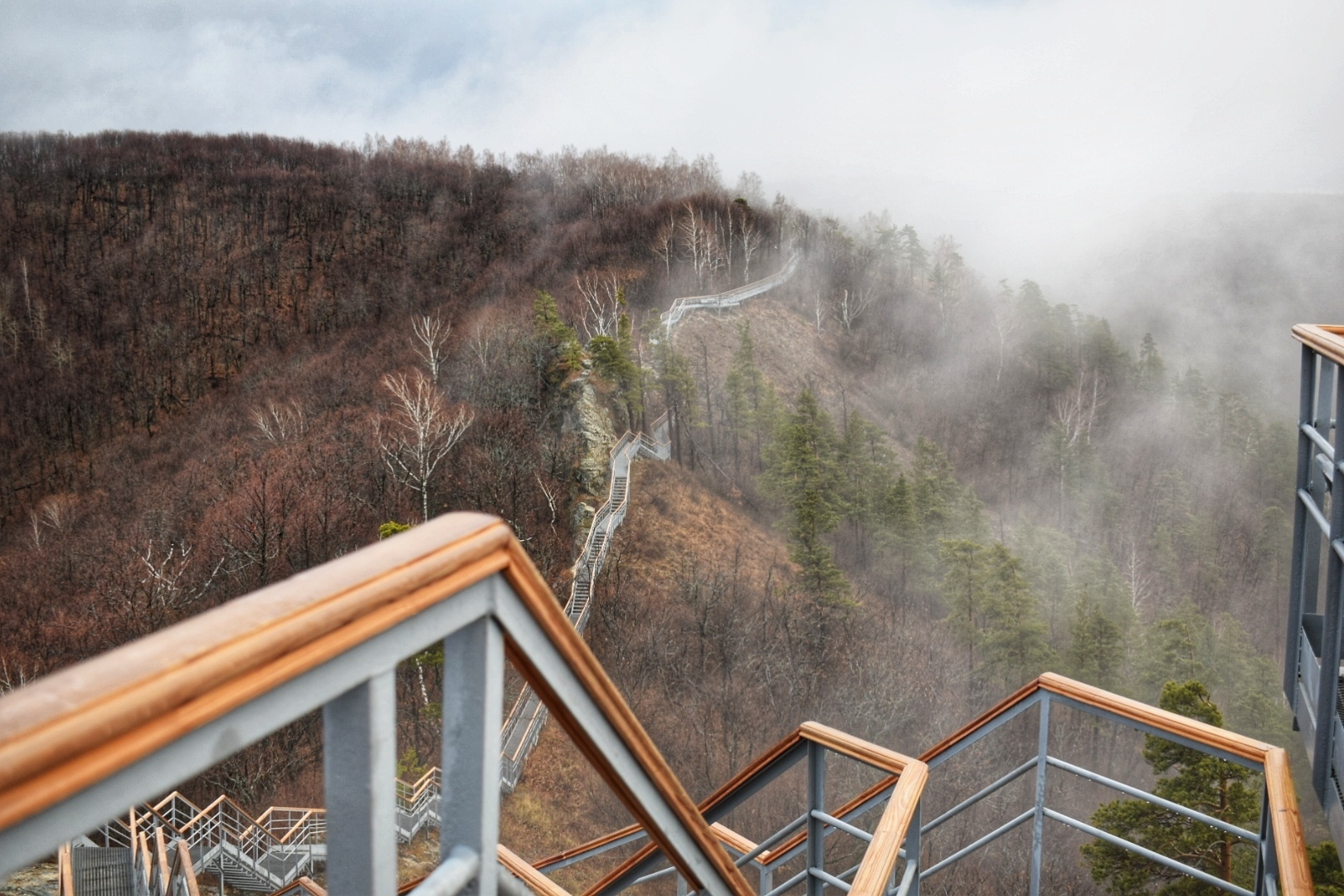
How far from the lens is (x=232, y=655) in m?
0.68

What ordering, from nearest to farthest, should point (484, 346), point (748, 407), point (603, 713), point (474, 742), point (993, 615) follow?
point (474, 742) → point (603, 713) → point (993, 615) → point (484, 346) → point (748, 407)

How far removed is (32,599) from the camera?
2750cm

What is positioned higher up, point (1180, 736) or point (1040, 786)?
point (1180, 736)

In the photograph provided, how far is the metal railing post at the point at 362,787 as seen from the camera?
0.85 meters

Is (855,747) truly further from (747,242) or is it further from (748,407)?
(747,242)

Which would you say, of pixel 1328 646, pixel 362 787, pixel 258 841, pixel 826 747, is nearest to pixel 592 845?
pixel 826 747

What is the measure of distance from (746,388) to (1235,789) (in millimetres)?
25953

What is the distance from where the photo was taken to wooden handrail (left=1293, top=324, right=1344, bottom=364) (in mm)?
2932

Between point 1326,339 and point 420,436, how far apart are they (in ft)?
81.7

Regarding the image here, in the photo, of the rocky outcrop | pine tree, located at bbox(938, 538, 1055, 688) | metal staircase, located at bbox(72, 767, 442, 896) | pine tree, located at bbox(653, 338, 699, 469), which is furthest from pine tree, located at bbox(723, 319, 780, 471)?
metal staircase, located at bbox(72, 767, 442, 896)

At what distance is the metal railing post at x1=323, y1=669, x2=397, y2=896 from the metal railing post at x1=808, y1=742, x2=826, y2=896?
7.13 ft

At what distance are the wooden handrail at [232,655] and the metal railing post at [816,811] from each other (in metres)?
2.01

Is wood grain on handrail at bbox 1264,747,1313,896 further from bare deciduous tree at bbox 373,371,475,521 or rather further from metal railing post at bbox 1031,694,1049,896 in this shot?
bare deciduous tree at bbox 373,371,475,521

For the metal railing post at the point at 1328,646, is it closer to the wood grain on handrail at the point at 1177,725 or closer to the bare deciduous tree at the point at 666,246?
the wood grain on handrail at the point at 1177,725
